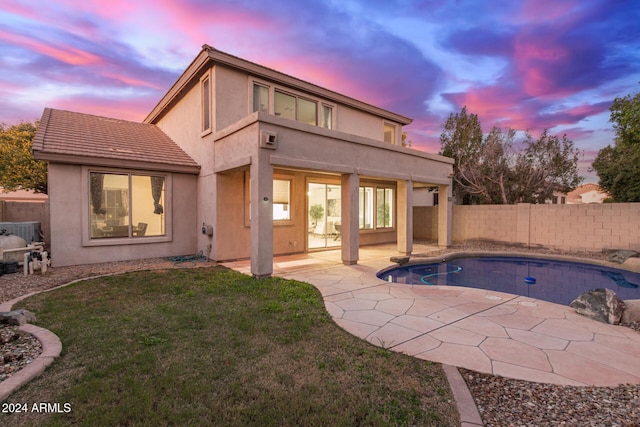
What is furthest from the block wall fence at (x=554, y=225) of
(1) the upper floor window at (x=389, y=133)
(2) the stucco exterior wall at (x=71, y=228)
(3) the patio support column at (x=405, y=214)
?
(2) the stucco exterior wall at (x=71, y=228)

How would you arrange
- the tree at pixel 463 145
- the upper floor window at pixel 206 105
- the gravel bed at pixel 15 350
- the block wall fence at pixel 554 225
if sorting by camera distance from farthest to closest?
the tree at pixel 463 145 < the block wall fence at pixel 554 225 < the upper floor window at pixel 206 105 < the gravel bed at pixel 15 350

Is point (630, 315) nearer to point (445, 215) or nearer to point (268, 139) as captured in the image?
point (268, 139)

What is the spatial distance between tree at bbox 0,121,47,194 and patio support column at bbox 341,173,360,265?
21.3 m

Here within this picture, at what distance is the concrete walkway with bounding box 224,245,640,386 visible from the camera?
3.24 m

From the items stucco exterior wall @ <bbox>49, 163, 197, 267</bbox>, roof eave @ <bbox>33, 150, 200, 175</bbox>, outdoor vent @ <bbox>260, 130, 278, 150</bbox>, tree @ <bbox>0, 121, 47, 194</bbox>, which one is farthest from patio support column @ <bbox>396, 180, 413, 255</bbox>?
tree @ <bbox>0, 121, 47, 194</bbox>

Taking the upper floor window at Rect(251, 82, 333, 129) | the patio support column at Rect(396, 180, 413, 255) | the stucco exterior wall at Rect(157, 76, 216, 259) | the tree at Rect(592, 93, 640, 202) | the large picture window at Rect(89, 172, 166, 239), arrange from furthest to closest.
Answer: the tree at Rect(592, 93, 640, 202) → the patio support column at Rect(396, 180, 413, 255) → the upper floor window at Rect(251, 82, 333, 129) → the stucco exterior wall at Rect(157, 76, 216, 259) → the large picture window at Rect(89, 172, 166, 239)

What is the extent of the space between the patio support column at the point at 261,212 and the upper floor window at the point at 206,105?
374cm

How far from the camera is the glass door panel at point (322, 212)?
11570 millimetres

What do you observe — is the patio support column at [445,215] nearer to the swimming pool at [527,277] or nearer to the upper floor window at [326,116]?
the swimming pool at [527,277]

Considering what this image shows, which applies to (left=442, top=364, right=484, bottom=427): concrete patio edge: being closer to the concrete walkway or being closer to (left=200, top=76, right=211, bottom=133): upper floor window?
the concrete walkway

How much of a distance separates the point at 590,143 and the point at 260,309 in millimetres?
22051

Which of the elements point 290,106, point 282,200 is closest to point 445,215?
point 282,200

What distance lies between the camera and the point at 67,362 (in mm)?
3189

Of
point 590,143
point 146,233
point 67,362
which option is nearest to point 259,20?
point 146,233
